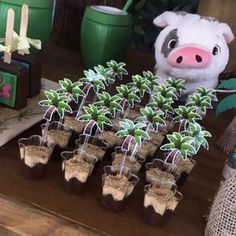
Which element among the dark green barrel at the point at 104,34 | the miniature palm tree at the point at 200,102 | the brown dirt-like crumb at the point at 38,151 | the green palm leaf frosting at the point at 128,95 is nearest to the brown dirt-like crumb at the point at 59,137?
the brown dirt-like crumb at the point at 38,151

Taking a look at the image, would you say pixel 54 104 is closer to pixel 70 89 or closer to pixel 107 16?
pixel 70 89

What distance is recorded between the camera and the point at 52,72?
1096mm

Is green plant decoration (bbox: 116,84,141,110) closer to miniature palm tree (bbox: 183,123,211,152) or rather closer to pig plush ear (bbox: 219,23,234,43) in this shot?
miniature palm tree (bbox: 183,123,211,152)

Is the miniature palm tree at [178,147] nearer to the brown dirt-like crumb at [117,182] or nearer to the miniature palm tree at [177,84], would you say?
the brown dirt-like crumb at [117,182]

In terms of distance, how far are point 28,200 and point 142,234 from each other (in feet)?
0.56

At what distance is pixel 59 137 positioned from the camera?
75 centimetres

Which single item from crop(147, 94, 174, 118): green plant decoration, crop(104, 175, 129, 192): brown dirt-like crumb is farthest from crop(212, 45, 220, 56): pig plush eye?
crop(104, 175, 129, 192): brown dirt-like crumb

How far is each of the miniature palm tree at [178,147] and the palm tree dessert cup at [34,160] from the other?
7.3 inches

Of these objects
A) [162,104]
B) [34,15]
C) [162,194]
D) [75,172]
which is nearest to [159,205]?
[162,194]

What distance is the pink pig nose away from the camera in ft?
3.02

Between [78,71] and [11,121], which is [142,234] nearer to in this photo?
[11,121]

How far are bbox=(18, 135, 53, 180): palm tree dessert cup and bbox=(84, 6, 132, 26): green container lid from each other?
0.44 m

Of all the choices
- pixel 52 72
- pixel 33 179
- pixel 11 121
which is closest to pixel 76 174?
pixel 33 179

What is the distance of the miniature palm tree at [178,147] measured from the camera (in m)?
0.67
